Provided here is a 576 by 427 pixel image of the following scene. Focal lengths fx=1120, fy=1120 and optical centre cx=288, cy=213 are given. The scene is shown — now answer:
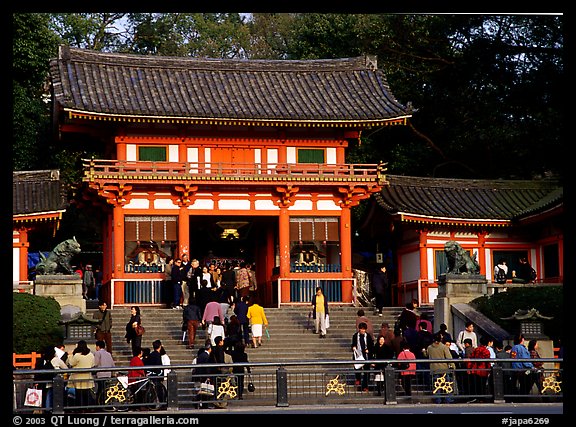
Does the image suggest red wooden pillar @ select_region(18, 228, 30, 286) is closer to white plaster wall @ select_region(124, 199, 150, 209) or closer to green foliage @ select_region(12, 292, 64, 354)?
white plaster wall @ select_region(124, 199, 150, 209)

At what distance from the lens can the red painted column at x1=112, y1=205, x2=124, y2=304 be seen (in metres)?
37.3

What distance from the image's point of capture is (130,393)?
22.5m

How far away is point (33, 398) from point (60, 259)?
1032 centimetres

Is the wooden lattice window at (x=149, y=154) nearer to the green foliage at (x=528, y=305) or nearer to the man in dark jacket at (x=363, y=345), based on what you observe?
the green foliage at (x=528, y=305)

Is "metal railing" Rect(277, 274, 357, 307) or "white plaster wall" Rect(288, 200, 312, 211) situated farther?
"white plaster wall" Rect(288, 200, 312, 211)

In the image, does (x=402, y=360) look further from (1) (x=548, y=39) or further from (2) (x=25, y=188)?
(1) (x=548, y=39)

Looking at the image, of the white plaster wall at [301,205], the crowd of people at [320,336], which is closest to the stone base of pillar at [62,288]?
the crowd of people at [320,336]

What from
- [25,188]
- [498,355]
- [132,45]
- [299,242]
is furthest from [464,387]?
[132,45]

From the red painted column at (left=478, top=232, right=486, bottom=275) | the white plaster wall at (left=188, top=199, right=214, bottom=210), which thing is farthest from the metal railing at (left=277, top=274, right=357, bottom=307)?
the red painted column at (left=478, top=232, right=486, bottom=275)

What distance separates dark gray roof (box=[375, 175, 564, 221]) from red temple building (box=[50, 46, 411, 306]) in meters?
1.81

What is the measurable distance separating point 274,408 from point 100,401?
11.4ft

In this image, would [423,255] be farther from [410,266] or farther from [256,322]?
[256,322]

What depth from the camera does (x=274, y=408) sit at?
73.4 feet

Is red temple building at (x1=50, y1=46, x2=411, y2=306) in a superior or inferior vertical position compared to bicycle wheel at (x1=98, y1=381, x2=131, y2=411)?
superior
